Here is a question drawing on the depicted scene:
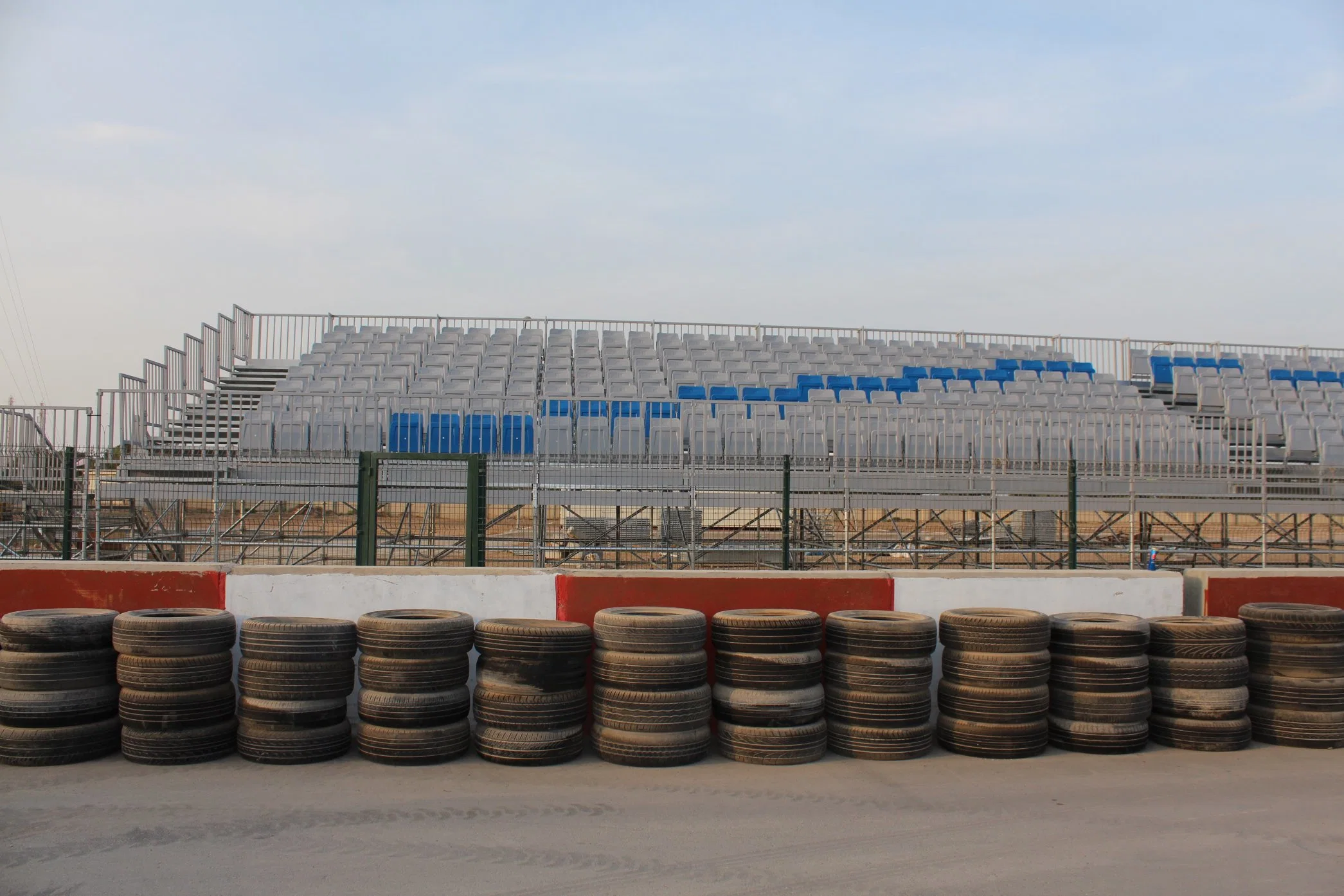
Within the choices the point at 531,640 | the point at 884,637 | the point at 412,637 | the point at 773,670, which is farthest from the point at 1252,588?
the point at 412,637

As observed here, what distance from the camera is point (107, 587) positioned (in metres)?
7.09

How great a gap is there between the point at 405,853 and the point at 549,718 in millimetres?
1684

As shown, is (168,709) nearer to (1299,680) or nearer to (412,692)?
(412,692)

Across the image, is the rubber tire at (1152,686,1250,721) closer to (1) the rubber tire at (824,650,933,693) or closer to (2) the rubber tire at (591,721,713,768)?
(1) the rubber tire at (824,650,933,693)

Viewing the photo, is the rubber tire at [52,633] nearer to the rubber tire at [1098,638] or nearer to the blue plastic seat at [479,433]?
the rubber tire at [1098,638]

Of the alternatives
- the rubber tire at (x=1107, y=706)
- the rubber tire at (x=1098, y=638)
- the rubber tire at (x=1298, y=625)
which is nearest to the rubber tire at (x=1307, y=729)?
the rubber tire at (x=1298, y=625)

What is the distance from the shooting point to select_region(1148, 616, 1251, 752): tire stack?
6895mm

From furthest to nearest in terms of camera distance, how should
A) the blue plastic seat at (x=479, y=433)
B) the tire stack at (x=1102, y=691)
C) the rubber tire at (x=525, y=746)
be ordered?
the blue plastic seat at (x=479, y=433), the tire stack at (x=1102, y=691), the rubber tire at (x=525, y=746)

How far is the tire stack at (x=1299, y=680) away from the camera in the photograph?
7.06 metres

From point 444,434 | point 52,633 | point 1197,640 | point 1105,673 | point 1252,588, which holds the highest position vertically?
point 444,434

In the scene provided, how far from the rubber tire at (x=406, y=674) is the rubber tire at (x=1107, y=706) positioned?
13.6 ft

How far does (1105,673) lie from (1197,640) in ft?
2.51

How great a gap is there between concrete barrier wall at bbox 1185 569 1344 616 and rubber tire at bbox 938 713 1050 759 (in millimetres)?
2123

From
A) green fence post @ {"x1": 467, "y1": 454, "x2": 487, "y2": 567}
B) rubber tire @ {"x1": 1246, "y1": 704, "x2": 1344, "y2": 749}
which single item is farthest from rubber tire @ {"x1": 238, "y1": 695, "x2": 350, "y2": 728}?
rubber tire @ {"x1": 1246, "y1": 704, "x2": 1344, "y2": 749}
